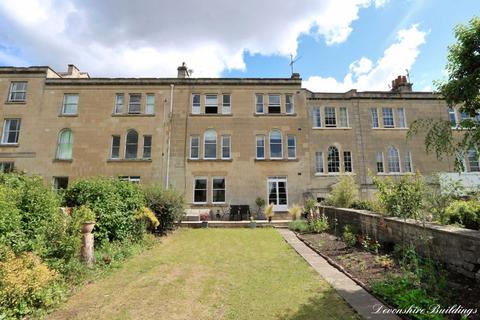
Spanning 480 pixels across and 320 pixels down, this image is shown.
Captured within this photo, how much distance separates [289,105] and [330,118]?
3731mm

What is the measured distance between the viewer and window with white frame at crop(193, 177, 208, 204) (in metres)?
21.3

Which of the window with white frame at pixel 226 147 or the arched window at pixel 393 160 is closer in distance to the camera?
the window with white frame at pixel 226 147

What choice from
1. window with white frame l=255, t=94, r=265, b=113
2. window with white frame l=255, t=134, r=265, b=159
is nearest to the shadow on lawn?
window with white frame l=255, t=134, r=265, b=159

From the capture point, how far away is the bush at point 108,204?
29.3 ft

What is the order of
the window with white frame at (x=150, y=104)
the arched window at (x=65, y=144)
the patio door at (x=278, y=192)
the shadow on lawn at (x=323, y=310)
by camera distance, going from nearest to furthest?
the shadow on lawn at (x=323, y=310) → the patio door at (x=278, y=192) → the arched window at (x=65, y=144) → the window with white frame at (x=150, y=104)

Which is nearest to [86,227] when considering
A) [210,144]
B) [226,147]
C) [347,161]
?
[210,144]

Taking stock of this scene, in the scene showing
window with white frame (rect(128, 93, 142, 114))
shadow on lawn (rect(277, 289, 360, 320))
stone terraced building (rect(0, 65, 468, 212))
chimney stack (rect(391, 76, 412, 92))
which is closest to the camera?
shadow on lawn (rect(277, 289, 360, 320))

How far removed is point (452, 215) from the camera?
7.64 metres

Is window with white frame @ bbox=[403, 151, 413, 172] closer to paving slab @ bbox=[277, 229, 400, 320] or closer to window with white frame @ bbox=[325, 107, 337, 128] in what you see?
window with white frame @ bbox=[325, 107, 337, 128]

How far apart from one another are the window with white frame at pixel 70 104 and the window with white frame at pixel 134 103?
4.30 metres

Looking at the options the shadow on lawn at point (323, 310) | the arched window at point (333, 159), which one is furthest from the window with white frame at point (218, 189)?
the shadow on lawn at point (323, 310)

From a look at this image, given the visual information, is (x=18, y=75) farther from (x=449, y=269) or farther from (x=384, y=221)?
(x=449, y=269)

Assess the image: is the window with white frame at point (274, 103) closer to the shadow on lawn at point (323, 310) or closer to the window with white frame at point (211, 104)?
the window with white frame at point (211, 104)

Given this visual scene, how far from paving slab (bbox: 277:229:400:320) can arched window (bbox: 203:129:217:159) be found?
45.9ft
